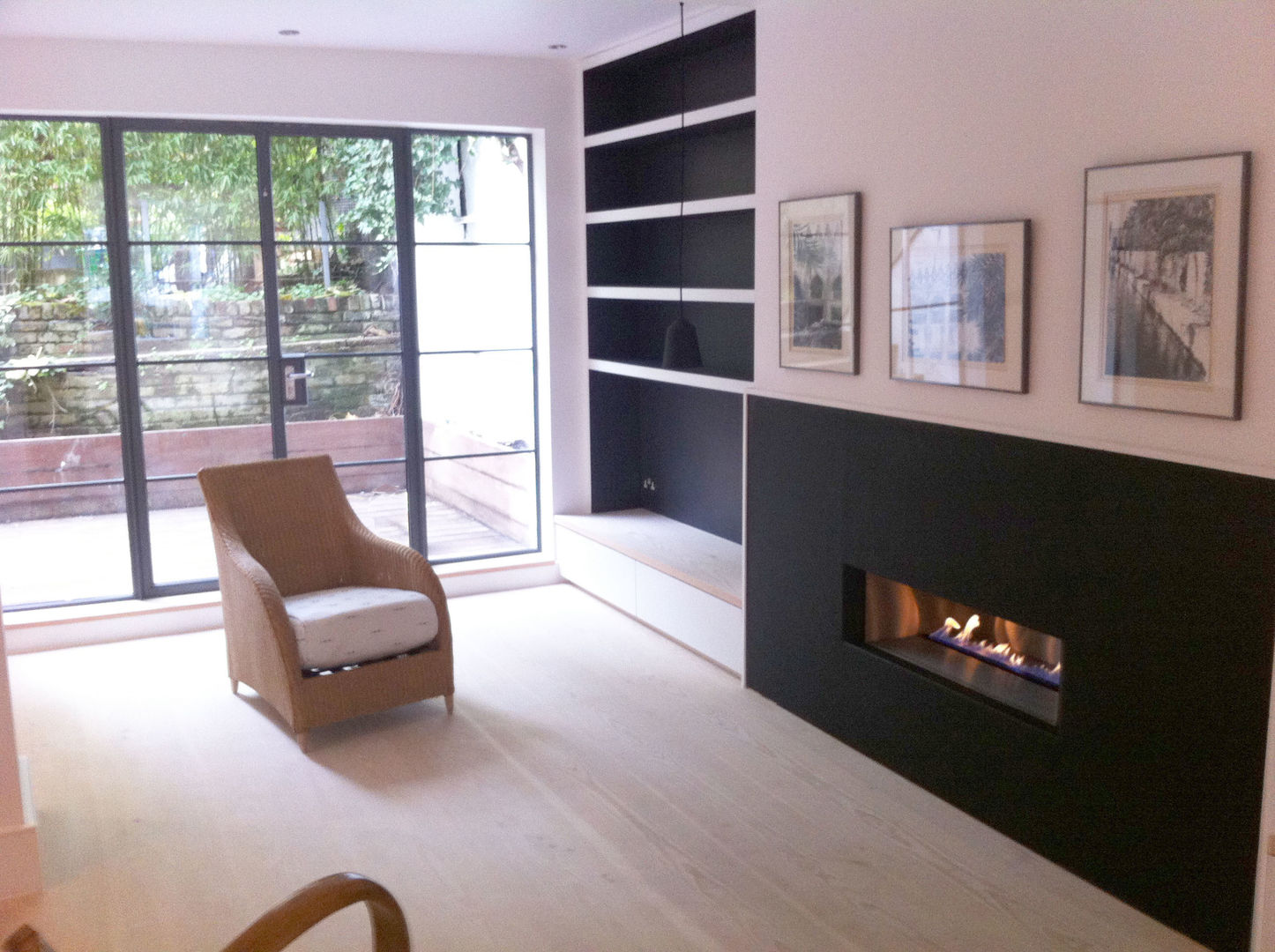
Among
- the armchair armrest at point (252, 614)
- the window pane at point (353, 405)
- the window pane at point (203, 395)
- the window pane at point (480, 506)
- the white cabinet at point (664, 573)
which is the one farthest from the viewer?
the window pane at point (480, 506)

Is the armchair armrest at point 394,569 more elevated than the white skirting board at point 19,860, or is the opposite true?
the armchair armrest at point 394,569

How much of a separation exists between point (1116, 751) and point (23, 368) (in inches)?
186

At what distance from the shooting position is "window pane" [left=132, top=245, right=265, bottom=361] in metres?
5.55

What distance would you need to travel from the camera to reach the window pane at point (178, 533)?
5727mm

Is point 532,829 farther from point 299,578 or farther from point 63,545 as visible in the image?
point 63,545

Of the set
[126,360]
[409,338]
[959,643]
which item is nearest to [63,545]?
[126,360]

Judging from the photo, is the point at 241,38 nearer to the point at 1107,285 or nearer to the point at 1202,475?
the point at 1107,285

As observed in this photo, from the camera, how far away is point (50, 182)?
536 centimetres

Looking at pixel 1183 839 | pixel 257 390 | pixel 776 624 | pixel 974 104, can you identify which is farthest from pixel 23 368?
pixel 1183 839

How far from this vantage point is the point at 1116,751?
3.05 meters

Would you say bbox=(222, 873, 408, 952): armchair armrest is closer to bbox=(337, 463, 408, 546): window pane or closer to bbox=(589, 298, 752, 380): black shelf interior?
bbox=(589, 298, 752, 380): black shelf interior

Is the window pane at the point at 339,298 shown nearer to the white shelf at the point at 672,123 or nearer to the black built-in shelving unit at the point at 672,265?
the black built-in shelving unit at the point at 672,265

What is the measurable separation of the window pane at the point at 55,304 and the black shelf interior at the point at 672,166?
7.60ft

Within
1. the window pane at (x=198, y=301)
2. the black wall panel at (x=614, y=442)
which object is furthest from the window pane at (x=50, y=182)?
the black wall panel at (x=614, y=442)
